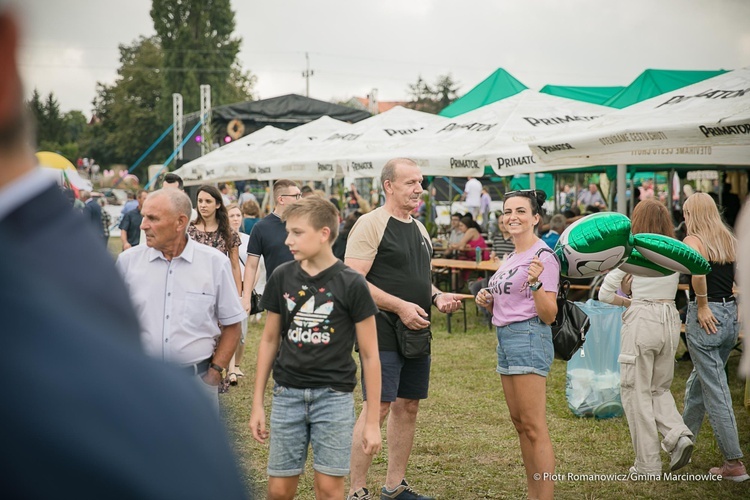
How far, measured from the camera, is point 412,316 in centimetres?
509

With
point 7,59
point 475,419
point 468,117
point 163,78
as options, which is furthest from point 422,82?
point 7,59

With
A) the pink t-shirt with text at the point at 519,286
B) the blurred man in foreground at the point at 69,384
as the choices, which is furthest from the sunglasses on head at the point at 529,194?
the blurred man in foreground at the point at 69,384

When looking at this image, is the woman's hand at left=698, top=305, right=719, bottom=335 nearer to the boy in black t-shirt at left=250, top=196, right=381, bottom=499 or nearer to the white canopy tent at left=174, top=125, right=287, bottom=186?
the boy in black t-shirt at left=250, top=196, right=381, bottom=499

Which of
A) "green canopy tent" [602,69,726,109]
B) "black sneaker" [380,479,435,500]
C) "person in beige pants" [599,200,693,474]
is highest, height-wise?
"green canopy tent" [602,69,726,109]

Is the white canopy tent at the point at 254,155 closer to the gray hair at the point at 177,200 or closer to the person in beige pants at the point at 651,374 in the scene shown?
the person in beige pants at the point at 651,374

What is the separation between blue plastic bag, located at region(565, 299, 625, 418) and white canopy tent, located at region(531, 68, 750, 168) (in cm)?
184

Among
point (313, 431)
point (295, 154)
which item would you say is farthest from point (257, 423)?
point (295, 154)

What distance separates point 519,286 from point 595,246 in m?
0.70

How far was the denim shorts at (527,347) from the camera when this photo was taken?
5008 millimetres

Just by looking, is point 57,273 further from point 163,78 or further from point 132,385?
point 163,78

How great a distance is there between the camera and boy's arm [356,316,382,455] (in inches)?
165

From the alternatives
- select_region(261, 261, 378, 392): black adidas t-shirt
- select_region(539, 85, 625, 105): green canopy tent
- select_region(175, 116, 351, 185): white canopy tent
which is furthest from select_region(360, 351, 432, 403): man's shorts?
select_region(539, 85, 625, 105): green canopy tent

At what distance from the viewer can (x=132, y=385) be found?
2.15 feet

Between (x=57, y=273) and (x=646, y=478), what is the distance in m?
5.88
